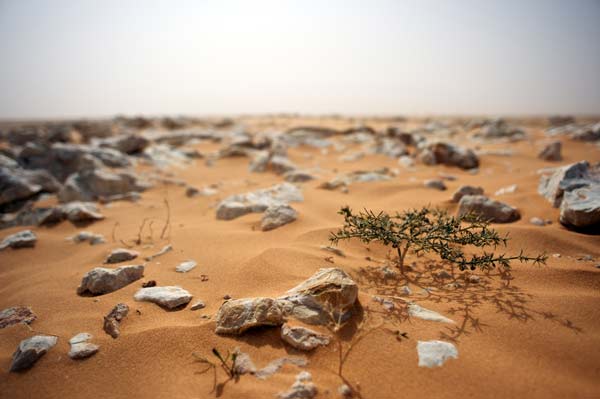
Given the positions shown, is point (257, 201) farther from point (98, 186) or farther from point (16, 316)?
point (98, 186)

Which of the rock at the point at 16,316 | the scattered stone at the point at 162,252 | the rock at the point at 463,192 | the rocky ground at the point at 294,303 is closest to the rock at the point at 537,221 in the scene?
the rocky ground at the point at 294,303

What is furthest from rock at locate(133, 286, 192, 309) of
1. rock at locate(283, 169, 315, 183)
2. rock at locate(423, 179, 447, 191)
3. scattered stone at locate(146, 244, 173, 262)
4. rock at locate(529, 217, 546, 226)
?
rock at locate(423, 179, 447, 191)

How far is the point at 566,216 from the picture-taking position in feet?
9.23

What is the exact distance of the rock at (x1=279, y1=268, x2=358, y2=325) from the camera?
182cm

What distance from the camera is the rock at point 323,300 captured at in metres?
1.82

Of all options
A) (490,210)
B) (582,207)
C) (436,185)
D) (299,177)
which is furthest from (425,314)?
(299,177)

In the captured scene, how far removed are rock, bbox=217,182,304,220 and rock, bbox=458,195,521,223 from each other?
1.95 meters

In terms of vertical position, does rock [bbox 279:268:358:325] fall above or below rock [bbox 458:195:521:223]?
below

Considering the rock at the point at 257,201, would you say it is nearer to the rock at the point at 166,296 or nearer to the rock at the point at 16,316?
the rock at the point at 166,296

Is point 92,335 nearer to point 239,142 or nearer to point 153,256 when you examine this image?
point 153,256

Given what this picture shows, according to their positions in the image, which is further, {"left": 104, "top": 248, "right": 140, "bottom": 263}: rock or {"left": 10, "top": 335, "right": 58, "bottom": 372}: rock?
{"left": 104, "top": 248, "right": 140, "bottom": 263}: rock

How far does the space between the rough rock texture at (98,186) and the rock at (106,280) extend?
309 cm

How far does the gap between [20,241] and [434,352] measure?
4.23 m

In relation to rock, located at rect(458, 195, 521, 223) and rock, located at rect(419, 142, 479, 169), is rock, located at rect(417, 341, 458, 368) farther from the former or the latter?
rock, located at rect(419, 142, 479, 169)
